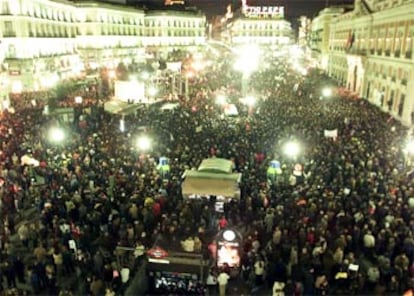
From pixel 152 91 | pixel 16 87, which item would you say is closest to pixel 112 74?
pixel 16 87

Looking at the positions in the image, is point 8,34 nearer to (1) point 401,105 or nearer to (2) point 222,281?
(1) point 401,105

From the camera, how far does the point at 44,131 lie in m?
24.9

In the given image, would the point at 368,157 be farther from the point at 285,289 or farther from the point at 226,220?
the point at 285,289

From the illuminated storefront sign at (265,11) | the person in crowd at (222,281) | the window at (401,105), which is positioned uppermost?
the illuminated storefront sign at (265,11)

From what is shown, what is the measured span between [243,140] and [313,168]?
5046 millimetres

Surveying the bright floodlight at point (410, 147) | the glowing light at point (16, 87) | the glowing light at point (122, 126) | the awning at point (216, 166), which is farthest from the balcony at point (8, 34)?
the bright floodlight at point (410, 147)

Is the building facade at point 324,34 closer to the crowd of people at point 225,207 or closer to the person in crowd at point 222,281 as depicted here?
the crowd of people at point 225,207

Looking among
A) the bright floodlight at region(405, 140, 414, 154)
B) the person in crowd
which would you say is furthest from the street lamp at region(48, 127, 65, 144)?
the bright floodlight at region(405, 140, 414, 154)

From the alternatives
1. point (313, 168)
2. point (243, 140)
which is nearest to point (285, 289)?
point (313, 168)

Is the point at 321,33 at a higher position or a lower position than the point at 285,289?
higher

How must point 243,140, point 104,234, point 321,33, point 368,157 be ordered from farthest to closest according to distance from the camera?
point 321,33
point 243,140
point 368,157
point 104,234

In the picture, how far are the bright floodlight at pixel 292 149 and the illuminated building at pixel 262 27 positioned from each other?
343 feet

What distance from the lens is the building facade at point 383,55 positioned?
3428cm

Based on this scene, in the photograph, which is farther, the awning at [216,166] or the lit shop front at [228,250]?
the awning at [216,166]
